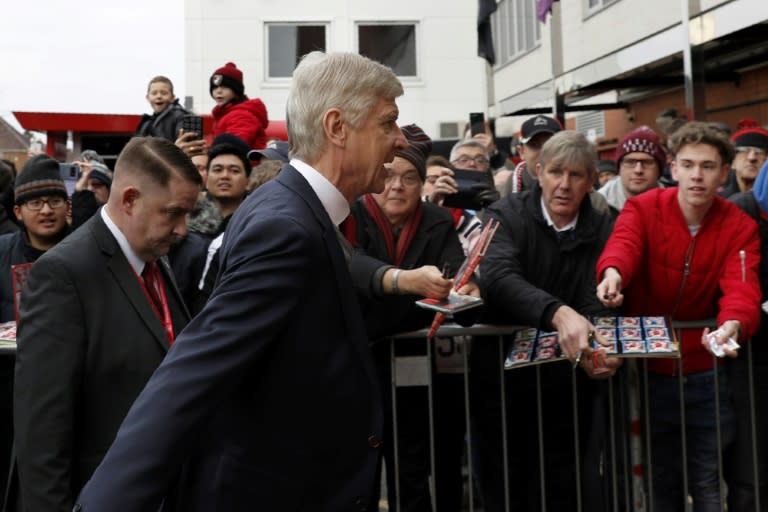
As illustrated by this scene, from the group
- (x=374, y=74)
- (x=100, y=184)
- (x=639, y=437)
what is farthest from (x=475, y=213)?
(x=374, y=74)

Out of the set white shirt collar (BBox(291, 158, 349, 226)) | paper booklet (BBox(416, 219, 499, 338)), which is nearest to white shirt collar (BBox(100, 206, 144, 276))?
paper booklet (BBox(416, 219, 499, 338))

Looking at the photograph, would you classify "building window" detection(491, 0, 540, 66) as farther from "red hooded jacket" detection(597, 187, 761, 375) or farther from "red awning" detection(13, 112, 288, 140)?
"red hooded jacket" detection(597, 187, 761, 375)

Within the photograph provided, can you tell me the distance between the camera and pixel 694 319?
4.16 m

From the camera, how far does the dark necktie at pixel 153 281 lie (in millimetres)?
3201

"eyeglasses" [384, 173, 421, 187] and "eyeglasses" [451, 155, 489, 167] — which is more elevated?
"eyeglasses" [451, 155, 489, 167]

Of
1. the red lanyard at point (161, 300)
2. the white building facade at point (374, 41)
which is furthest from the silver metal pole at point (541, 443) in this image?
the white building facade at point (374, 41)

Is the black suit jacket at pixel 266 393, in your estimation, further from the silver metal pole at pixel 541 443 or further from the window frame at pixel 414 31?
the window frame at pixel 414 31

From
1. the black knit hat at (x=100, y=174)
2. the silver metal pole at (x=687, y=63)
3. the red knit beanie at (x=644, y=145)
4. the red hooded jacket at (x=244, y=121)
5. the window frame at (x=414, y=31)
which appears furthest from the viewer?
the window frame at (x=414, y=31)

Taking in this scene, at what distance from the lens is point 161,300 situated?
3.23 meters

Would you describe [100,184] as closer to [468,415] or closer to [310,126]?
[468,415]

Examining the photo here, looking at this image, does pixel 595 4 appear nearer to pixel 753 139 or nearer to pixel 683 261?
pixel 753 139

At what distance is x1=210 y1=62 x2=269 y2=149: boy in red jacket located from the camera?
23.9 ft

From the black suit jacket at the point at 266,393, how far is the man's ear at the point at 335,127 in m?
0.13

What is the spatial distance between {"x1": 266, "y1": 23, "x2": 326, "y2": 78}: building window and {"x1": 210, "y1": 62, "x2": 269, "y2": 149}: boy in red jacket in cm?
1271
